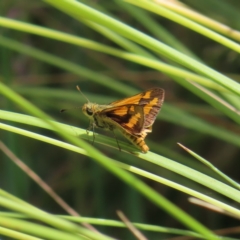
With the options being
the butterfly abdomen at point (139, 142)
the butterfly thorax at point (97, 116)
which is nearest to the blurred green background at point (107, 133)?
the butterfly thorax at point (97, 116)

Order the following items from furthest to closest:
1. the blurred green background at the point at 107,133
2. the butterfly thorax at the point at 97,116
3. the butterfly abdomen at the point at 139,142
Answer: the blurred green background at the point at 107,133, the butterfly thorax at the point at 97,116, the butterfly abdomen at the point at 139,142

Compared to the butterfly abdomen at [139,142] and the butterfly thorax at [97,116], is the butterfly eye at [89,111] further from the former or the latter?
the butterfly abdomen at [139,142]

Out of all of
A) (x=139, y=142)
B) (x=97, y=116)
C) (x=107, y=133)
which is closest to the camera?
(x=139, y=142)

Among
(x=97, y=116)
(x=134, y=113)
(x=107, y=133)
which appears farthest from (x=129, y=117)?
(x=107, y=133)

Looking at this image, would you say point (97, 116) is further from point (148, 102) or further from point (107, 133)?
point (107, 133)

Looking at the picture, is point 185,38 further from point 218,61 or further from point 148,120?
point 148,120

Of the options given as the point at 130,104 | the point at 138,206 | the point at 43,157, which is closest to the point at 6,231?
the point at 130,104

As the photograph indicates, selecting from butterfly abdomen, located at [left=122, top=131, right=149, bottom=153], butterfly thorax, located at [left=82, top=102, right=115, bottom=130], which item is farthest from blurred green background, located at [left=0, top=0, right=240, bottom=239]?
butterfly abdomen, located at [left=122, top=131, right=149, bottom=153]
